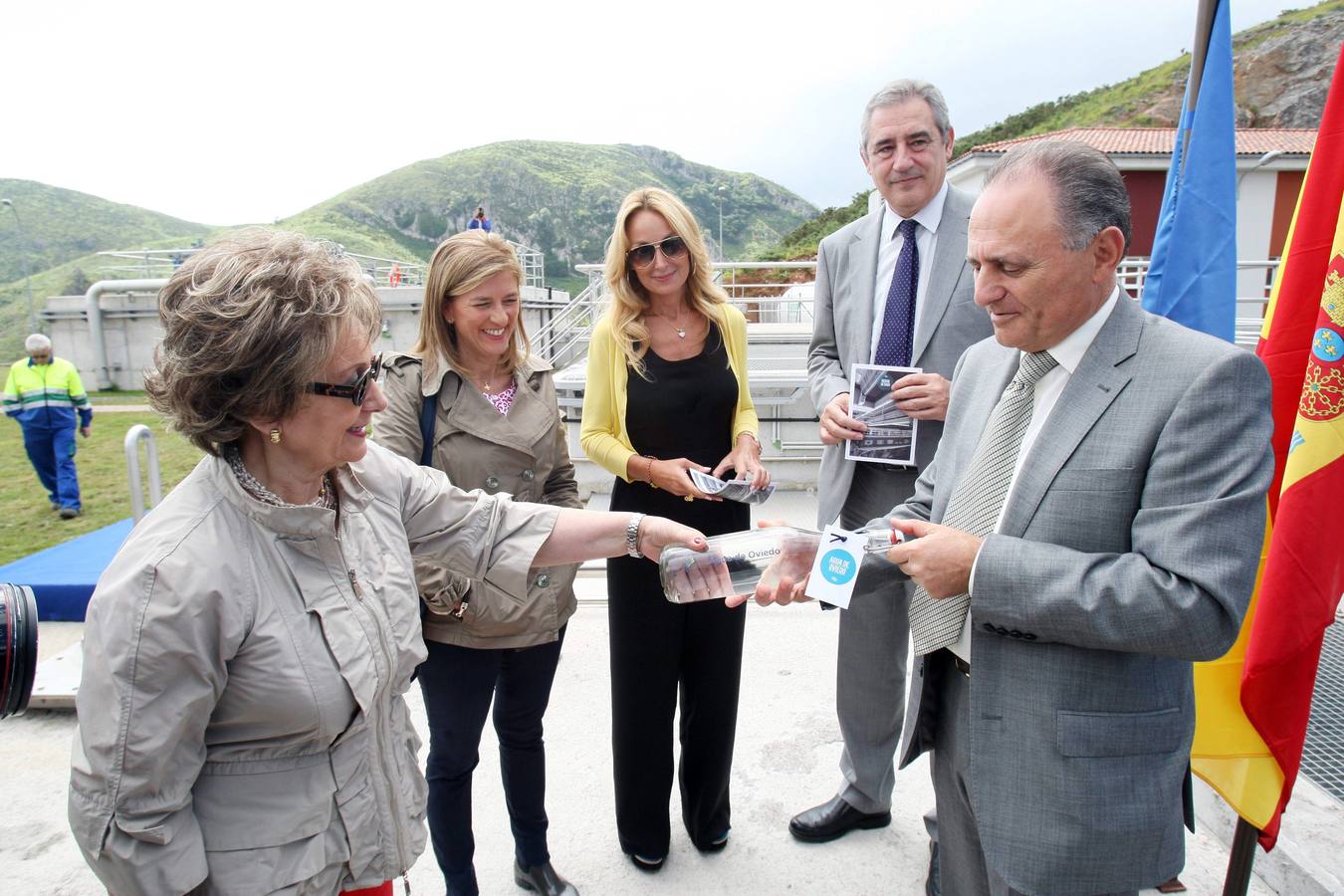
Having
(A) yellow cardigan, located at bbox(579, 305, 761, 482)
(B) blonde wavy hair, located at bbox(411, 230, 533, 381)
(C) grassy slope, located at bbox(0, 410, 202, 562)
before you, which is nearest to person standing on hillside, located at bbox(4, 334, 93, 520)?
(C) grassy slope, located at bbox(0, 410, 202, 562)

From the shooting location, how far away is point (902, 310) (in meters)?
2.72

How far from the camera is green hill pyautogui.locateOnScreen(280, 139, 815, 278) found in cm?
8019

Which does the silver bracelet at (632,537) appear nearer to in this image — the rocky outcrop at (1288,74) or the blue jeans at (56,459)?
the blue jeans at (56,459)

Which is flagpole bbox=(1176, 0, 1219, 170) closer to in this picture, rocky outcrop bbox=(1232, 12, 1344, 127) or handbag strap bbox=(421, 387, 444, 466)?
handbag strap bbox=(421, 387, 444, 466)

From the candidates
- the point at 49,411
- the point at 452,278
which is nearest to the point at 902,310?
the point at 452,278

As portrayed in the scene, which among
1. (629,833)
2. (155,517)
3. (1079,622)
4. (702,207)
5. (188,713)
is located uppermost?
(702,207)

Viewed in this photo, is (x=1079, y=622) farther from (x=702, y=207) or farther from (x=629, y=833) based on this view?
(x=702, y=207)

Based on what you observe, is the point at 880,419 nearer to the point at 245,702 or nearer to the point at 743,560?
the point at 743,560

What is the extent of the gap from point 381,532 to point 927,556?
1177 millimetres

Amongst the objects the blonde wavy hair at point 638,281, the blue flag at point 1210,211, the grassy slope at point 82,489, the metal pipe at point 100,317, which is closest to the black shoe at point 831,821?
the blonde wavy hair at point 638,281

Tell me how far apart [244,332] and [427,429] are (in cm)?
109

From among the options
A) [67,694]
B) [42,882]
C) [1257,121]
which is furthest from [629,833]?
[1257,121]

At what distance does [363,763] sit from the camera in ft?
5.05

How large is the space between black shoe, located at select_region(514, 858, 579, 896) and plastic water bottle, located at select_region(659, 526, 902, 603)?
1.19 meters
